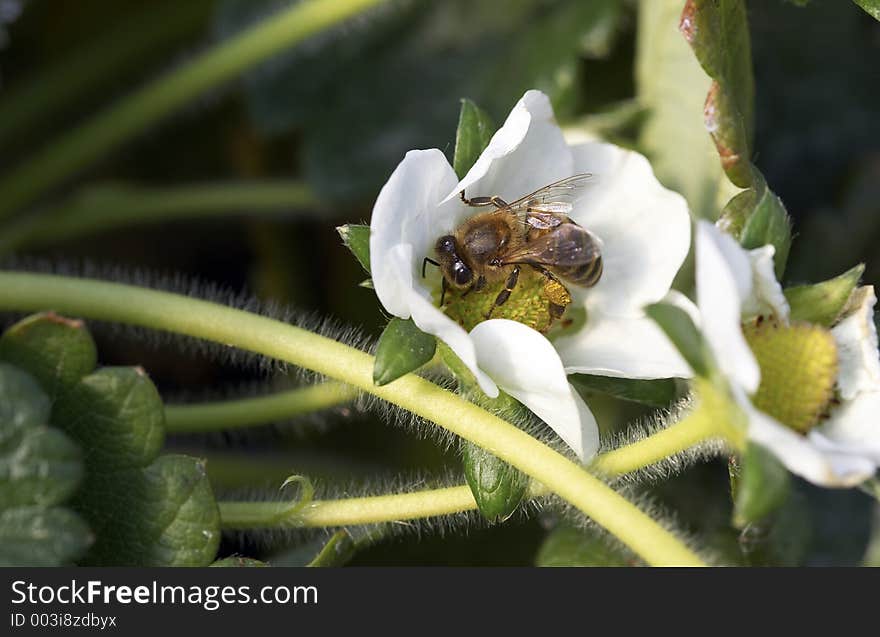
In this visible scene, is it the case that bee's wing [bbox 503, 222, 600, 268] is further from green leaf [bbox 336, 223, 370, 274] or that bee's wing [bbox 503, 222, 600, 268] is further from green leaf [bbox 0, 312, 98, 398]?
green leaf [bbox 0, 312, 98, 398]

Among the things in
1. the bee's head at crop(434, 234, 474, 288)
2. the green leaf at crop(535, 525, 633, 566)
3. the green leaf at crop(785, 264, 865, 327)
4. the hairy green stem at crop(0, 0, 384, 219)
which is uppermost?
the hairy green stem at crop(0, 0, 384, 219)

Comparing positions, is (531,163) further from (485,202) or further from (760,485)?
(760,485)

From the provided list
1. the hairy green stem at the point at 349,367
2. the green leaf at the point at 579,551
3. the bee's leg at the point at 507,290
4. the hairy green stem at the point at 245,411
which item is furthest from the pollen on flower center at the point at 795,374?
the hairy green stem at the point at 245,411

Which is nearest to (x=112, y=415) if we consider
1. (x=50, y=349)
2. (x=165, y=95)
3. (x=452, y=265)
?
(x=50, y=349)

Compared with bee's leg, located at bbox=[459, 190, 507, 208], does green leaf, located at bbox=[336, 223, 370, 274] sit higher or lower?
lower

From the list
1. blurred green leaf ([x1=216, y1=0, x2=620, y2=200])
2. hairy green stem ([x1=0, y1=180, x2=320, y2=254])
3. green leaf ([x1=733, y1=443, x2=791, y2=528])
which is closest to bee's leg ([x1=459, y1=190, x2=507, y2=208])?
green leaf ([x1=733, y1=443, x2=791, y2=528])

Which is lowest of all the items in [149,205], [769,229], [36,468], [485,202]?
[36,468]

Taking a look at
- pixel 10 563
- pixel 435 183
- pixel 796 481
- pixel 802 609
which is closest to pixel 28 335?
pixel 10 563
